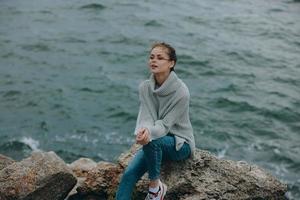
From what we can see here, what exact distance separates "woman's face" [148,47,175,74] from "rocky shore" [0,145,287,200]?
1.60m

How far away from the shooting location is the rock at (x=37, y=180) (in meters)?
8.41

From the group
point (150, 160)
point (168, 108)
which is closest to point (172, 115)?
point (168, 108)

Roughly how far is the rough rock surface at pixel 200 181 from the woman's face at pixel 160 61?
1.59m

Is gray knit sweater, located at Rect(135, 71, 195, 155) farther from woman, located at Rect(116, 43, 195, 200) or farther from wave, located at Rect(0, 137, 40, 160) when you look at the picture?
wave, located at Rect(0, 137, 40, 160)

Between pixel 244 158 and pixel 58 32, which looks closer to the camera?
pixel 244 158

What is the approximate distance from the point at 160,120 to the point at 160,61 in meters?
0.89

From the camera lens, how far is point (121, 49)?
2395 cm

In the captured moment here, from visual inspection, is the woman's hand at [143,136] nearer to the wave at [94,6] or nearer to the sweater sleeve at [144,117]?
the sweater sleeve at [144,117]

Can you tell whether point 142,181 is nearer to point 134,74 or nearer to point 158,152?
point 158,152

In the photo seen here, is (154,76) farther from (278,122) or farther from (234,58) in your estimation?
(234,58)

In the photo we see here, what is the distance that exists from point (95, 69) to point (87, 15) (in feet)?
24.2

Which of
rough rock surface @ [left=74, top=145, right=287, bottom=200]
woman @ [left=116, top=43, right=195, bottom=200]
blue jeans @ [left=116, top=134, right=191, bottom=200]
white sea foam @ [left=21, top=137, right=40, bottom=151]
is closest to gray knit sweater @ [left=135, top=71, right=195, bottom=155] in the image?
woman @ [left=116, top=43, right=195, bottom=200]

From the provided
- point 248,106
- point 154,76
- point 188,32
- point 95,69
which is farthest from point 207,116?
point 154,76

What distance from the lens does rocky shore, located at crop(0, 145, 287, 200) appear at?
333 inches
